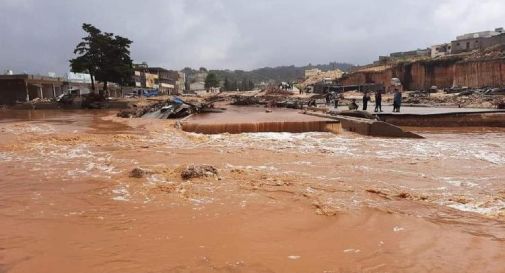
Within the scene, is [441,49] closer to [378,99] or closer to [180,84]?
[378,99]

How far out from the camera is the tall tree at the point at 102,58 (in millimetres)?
42625

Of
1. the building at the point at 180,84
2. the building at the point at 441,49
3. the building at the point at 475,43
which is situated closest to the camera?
the building at the point at 475,43

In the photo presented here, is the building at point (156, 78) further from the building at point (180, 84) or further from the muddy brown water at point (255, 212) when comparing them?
the muddy brown water at point (255, 212)

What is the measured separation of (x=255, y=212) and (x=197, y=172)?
2598mm

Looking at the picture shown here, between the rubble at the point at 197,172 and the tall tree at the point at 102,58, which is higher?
the tall tree at the point at 102,58

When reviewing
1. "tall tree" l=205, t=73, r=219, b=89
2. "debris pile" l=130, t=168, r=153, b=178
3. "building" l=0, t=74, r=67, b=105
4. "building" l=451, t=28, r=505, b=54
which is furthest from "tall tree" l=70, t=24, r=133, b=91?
"tall tree" l=205, t=73, r=219, b=89

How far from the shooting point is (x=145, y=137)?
54.1 feet

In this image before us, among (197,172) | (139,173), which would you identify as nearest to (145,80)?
(139,173)

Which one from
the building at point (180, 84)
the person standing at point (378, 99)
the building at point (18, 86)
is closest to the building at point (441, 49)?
the building at point (180, 84)

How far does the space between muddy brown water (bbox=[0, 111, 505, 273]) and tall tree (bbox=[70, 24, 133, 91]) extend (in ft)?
107

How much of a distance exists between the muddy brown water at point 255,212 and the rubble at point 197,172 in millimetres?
244

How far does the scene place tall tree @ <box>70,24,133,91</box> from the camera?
140ft

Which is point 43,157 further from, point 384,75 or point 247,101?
point 384,75

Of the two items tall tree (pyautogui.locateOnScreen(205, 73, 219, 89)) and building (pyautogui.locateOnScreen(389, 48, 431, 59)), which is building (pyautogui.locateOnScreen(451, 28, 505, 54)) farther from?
tall tree (pyautogui.locateOnScreen(205, 73, 219, 89))
